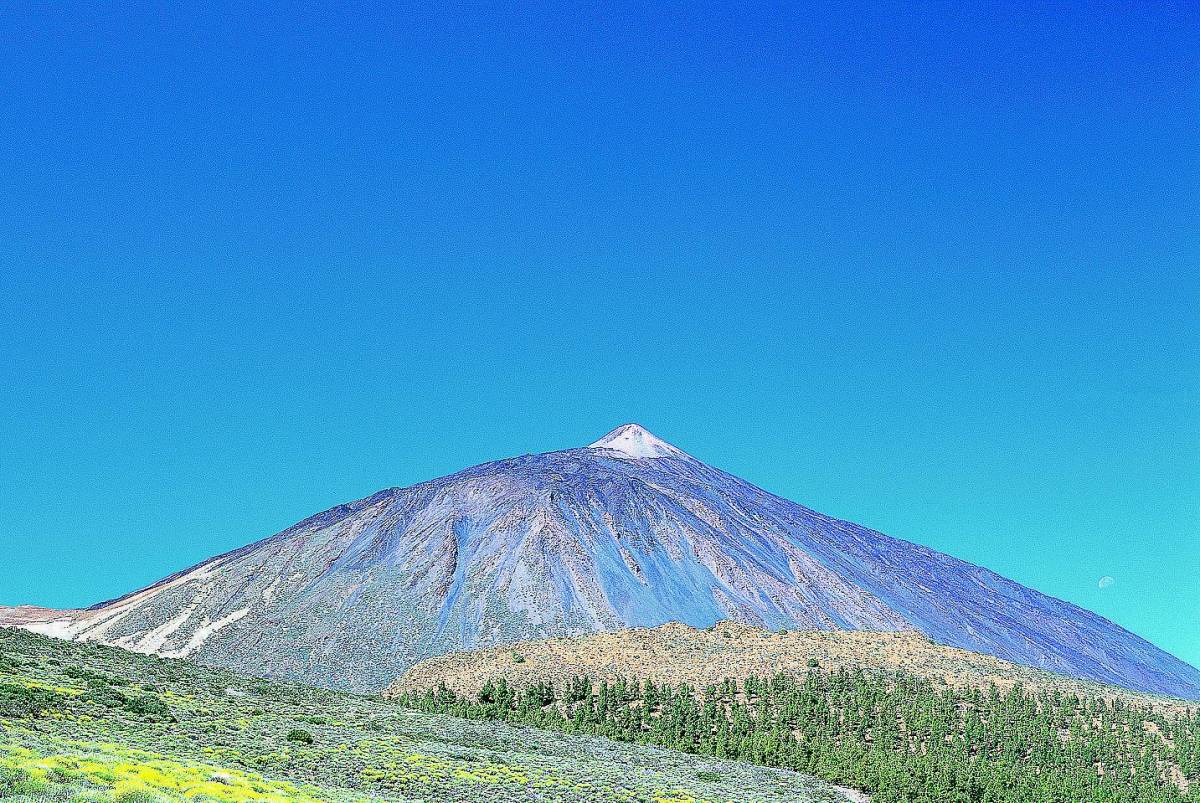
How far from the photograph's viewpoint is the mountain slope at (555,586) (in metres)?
108

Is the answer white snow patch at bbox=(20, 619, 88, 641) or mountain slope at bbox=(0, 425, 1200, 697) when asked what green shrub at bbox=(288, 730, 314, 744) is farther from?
white snow patch at bbox=(20, 619, 88, 641)

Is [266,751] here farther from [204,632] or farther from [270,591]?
[270,591]

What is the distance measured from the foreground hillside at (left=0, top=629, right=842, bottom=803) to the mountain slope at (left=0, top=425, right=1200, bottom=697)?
4714 centimetres

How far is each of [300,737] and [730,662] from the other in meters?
45.0

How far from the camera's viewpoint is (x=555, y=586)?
119 metres

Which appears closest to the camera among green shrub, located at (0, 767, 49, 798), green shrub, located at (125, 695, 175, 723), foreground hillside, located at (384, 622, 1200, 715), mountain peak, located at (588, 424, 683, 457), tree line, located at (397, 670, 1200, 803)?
green shrub, located at (0, 767, 49, 798)

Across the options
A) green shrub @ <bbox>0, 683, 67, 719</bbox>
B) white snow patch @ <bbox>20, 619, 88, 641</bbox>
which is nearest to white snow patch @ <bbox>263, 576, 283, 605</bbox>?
white snow patch @ <bbox>20, 619, 88, 641</bbox>

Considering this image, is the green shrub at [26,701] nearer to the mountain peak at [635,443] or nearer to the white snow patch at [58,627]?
the white snow patch at [58,627]

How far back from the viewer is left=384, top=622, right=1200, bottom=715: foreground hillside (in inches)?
2872

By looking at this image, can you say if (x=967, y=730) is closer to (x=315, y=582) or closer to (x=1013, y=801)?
(x=1013, y=801)

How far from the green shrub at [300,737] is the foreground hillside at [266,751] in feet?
0.16

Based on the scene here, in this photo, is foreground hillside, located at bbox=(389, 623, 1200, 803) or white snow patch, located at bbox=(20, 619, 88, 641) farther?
white snow patch, located at bbox=(20, 619, 88, 641)

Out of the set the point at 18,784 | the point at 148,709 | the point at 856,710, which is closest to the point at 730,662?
the point at 856,710

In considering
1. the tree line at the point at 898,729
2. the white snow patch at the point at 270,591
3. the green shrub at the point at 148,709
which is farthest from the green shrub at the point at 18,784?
the white snow patch at the point at 270,591
